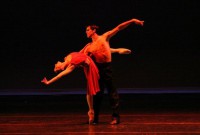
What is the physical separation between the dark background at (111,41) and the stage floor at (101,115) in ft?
3.48

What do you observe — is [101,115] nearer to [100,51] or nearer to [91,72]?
[91,72]

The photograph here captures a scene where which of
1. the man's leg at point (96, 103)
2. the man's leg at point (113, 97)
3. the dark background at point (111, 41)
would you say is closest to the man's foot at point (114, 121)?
the man's leg at point (113, 97)

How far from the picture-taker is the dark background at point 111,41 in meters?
12.4

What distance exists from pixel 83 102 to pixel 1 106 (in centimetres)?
179

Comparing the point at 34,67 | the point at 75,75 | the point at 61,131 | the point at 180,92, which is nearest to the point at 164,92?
the point at 180,92

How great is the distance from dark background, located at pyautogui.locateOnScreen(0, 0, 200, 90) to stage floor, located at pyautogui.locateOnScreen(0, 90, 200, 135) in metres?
1.06

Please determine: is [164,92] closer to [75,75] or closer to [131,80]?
[131,80]

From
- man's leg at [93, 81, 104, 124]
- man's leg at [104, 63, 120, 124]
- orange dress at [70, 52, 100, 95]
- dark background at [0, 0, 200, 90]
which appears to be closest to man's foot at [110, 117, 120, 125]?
man's leg at [104, 63, 120, 124]

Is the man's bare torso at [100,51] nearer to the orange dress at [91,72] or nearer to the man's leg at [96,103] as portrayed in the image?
the orange dress at [91,72]

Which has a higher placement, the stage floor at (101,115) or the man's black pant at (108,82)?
the man's black pant at (108,82)

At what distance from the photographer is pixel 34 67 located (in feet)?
41.6

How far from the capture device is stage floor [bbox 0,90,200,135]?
23.3 ft

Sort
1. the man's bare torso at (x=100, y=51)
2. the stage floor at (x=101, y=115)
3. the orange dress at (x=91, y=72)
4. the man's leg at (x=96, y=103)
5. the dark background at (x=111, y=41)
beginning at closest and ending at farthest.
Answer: the stage floor at (x=101, y=115) → the orange dress at (x=91, y=72) → the man's bare torso at (x=100, y=51) → the man's leg at (x=96, y=103) → the dark background at (x=111, y=41)

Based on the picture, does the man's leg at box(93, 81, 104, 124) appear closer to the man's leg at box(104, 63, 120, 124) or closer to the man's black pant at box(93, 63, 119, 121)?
the man's black pant at box(93, 63, 119, 121)
